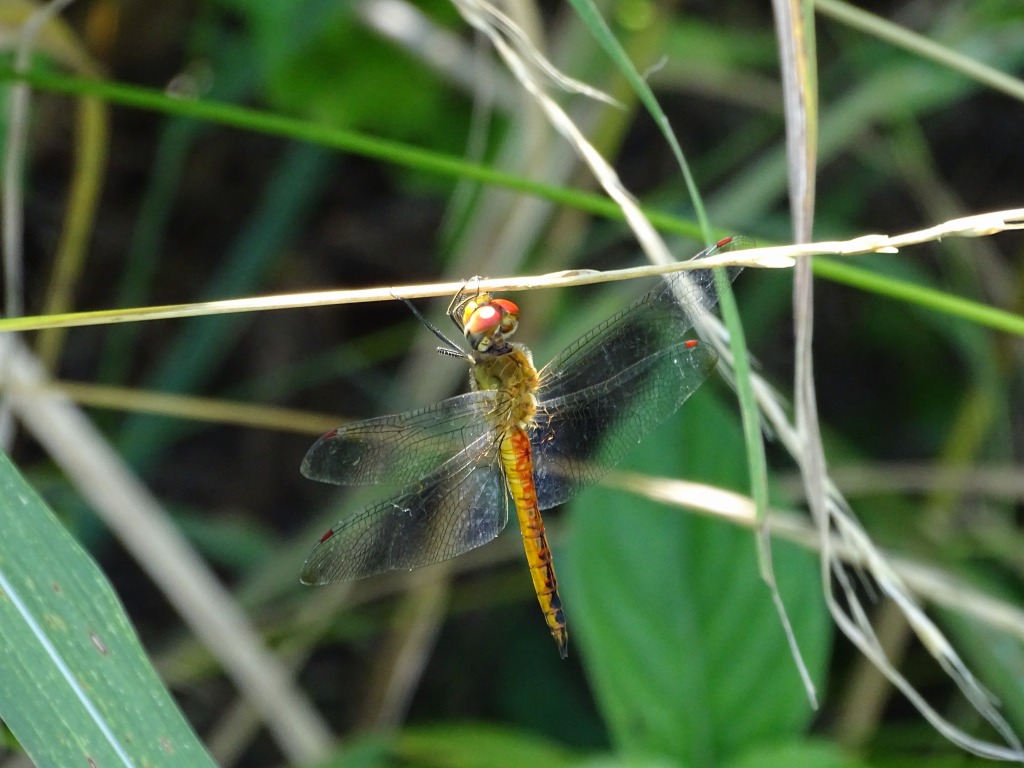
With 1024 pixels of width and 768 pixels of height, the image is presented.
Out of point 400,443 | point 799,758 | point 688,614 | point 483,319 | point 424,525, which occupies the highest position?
point 483,319

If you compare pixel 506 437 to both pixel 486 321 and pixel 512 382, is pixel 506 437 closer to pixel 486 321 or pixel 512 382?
pixel 512 382

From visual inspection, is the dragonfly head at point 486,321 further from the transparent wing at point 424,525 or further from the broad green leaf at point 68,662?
the broad green leaf at point 68,662

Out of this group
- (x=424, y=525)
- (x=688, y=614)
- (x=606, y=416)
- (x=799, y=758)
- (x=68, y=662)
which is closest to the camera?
(x=68, y=662)

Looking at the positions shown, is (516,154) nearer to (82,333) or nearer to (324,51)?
(324,51)

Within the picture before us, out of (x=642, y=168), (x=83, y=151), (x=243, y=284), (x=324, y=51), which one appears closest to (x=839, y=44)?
(x=642, y=168)

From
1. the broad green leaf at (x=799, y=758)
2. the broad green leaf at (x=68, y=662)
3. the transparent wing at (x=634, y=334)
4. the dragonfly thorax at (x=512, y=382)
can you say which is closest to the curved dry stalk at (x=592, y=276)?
the broad green leaf at (x=68, y=662)

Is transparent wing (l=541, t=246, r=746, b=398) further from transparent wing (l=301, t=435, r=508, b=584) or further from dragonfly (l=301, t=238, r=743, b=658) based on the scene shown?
transparent wing (l=301, t=435, r=508, b=584)

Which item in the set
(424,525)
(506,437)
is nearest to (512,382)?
(506,437)
